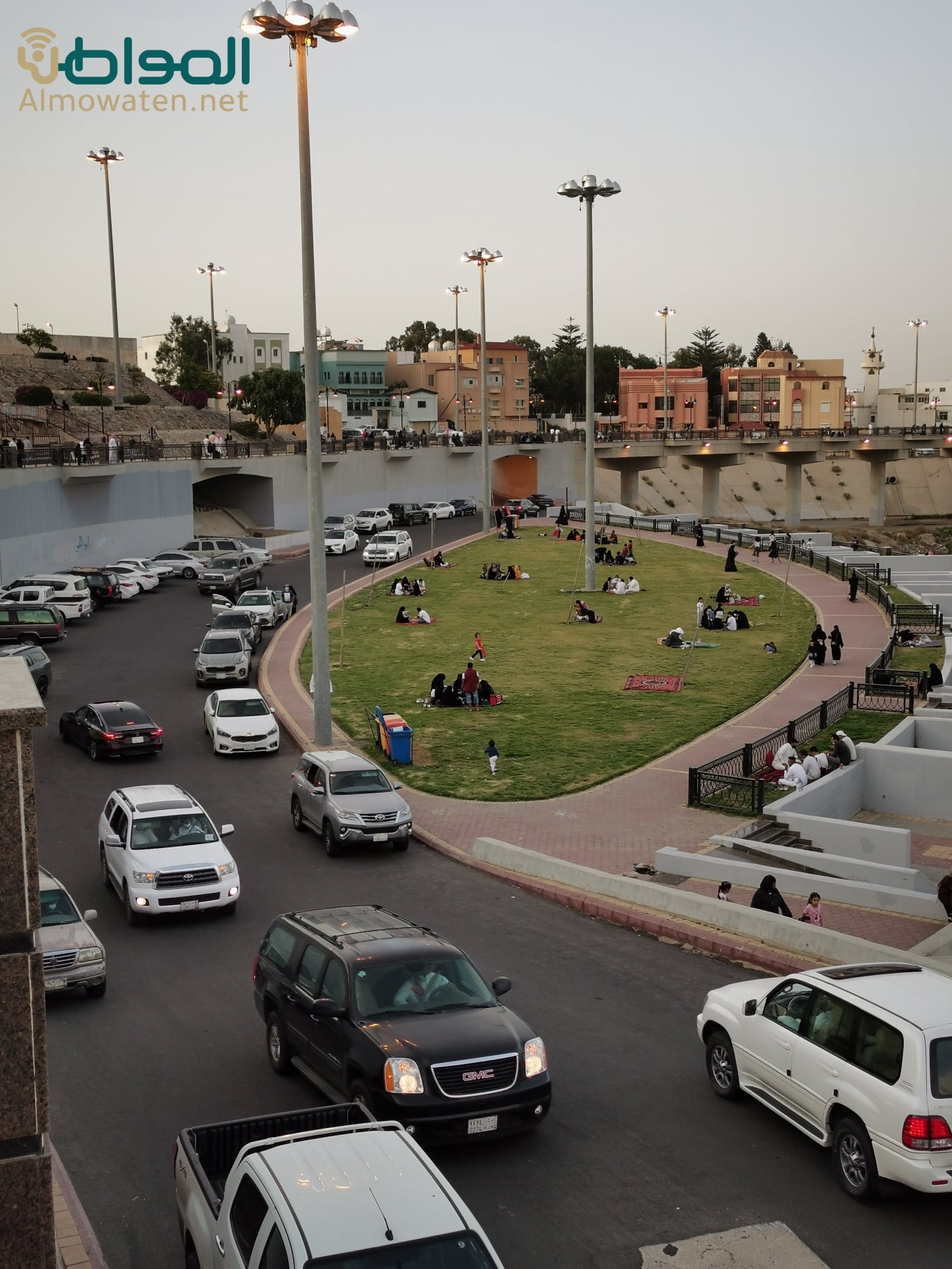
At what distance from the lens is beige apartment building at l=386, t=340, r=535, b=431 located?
440 feet

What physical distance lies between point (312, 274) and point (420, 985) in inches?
676

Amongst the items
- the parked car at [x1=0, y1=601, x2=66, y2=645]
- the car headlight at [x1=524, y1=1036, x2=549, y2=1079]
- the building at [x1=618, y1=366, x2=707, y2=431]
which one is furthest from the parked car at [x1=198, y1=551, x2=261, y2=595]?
the building at [x1=618, y1=366, x2=707, y2=431]

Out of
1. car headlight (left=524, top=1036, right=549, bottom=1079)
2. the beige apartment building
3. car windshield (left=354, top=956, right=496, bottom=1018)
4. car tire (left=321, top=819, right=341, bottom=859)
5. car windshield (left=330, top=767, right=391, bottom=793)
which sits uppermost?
the beige apartment building

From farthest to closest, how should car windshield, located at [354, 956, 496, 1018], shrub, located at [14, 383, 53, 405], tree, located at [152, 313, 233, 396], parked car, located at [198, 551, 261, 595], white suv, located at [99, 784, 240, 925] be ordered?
tree, located at [152, 313, 233, 396] < shrub, located at [14, 383, 53, 405] < parked car, located at [198, 551, 261, 595] < white suv, located at [99, 784, 240, 925] < car windshield, located at [354, 956, 496, 1018]

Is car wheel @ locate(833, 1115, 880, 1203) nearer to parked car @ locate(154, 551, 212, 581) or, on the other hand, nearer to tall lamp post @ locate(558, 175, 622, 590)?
tall lamp post @ locate(558, 175, 622, 590)

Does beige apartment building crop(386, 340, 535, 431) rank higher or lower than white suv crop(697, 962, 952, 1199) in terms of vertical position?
higher

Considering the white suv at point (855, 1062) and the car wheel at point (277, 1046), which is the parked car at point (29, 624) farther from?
the white suv at point (855, 1062)

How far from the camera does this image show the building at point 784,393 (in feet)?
513

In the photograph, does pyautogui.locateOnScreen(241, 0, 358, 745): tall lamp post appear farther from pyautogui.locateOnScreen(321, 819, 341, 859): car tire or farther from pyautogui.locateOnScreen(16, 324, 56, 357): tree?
pyautogui.locateOnScreen(16, 324, 56, 357): tree

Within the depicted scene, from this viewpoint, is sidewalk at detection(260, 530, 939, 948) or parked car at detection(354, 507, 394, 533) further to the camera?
parked car at detection(354, 507, 394, 533)

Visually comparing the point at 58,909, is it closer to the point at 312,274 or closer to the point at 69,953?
the point at 69,953

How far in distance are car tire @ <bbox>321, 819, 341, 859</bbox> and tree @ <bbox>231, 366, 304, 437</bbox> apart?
239 ft

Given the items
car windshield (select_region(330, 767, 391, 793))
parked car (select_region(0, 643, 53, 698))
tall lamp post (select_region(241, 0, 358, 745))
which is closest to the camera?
car windshield (select_region(330, 767, 391, 793))

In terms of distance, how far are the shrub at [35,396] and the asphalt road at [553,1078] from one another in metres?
54.9
